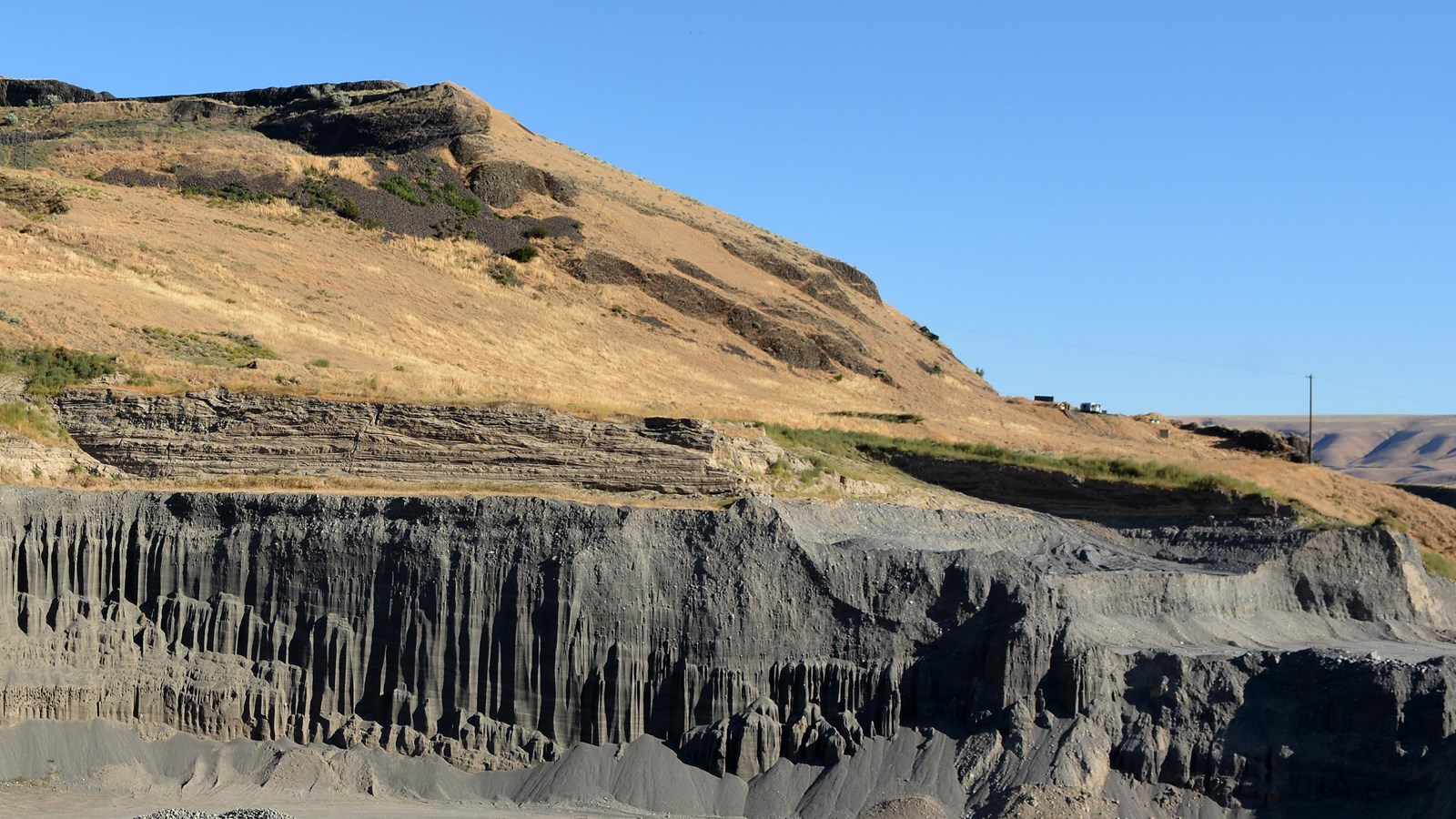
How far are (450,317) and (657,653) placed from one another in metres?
30.4

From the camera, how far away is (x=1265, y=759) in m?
25.1

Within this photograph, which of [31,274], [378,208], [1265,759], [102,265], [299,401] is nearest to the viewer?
[1265,759]

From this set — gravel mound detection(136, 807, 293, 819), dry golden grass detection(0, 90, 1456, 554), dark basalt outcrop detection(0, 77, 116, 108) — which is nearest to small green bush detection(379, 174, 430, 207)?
dry golden grass detection(0, 90, 1456, 554)

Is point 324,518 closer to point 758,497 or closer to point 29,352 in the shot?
point 758,497

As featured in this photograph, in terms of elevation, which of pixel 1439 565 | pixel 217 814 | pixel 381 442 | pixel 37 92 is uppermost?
pixel 37 92

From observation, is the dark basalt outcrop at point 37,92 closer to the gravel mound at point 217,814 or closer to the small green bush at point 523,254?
the small green bush at point 523,254

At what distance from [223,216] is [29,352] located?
25223 mm

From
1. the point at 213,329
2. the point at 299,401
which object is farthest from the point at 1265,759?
the point at 213,329

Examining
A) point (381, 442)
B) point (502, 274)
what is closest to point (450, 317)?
point (502, 274)

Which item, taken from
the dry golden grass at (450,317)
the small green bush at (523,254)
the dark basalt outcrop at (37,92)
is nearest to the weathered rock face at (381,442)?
the dry golden grass at (450,317)

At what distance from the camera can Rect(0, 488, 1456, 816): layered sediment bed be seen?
25.7 metres

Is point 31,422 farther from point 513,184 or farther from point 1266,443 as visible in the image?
point 1266,443

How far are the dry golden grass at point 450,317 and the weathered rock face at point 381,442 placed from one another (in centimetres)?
144

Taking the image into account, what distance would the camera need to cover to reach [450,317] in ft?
183
